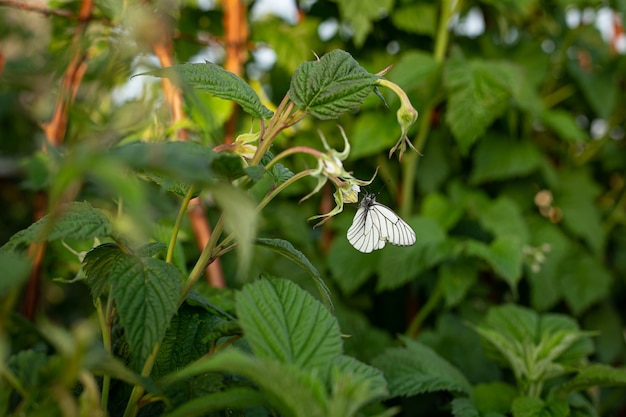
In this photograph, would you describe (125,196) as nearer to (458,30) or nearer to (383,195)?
(383,195)

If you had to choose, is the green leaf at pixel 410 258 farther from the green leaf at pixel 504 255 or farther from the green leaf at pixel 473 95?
the green leaf at pixel 473 95

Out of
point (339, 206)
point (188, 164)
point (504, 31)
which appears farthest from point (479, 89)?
point (188, 164)

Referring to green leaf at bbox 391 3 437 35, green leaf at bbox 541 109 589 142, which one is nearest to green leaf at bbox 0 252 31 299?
green leaf at bbox 391 3 437 35

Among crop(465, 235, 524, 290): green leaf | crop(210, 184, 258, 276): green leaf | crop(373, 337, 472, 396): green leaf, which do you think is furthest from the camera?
crop(465, 235, 524, 290): green leaf

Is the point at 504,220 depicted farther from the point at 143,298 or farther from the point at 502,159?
the point at 143,298

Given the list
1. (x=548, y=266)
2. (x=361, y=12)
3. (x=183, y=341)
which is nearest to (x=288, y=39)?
(x=361, y=12)

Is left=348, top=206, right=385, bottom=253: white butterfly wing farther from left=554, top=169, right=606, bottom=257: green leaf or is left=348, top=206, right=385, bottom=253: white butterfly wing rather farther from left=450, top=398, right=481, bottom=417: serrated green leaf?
left=554, top=169, right=606, bottom=257: green leaf

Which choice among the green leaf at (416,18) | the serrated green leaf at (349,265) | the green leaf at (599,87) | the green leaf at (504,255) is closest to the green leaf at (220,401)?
the green leaf at (504,255)
